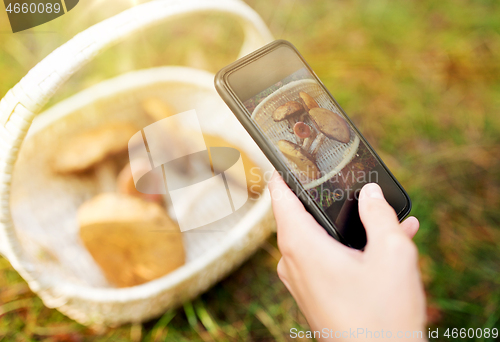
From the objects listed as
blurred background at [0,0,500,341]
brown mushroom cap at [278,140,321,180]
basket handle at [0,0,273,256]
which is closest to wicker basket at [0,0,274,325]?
basket handle at [0,0,273,256]

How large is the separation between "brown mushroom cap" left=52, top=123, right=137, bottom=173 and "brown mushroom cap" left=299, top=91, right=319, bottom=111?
478 mm

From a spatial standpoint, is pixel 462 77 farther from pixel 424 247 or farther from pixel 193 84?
pixel 193 84

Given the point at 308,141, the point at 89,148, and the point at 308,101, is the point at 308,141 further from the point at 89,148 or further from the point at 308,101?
the point at 89,148

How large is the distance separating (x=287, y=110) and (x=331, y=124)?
Answer: 9cm

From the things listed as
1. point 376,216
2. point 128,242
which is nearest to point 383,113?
point 376,216

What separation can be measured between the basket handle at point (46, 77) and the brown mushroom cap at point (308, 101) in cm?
25

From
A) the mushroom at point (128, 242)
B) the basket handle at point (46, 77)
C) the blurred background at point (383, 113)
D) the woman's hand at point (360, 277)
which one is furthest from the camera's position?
the blurred background at point (383, 113)

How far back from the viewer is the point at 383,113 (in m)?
1.09

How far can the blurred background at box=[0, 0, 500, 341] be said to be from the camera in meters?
0.75

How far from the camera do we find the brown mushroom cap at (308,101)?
0.52 m

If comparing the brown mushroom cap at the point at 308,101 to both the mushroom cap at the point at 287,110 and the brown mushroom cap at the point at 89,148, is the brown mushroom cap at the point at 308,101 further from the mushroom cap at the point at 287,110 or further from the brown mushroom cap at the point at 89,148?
the brown mushroom cap at the point at 89,148

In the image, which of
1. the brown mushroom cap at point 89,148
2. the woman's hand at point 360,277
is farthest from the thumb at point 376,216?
the brown mushroom cap at point 89,148

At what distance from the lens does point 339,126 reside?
1.78ft

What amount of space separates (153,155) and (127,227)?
7.3 inches
